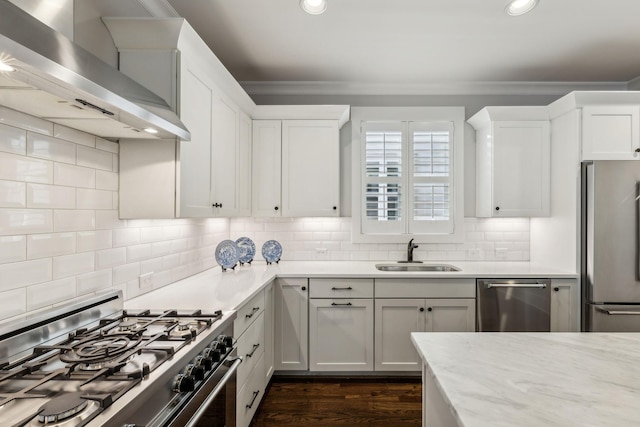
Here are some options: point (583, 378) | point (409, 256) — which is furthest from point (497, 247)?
point (583, 378)

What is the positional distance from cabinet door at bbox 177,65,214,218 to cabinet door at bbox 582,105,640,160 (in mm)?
2879

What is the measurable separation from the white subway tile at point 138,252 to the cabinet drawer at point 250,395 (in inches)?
37.4

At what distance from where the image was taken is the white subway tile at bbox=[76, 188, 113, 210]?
164cm

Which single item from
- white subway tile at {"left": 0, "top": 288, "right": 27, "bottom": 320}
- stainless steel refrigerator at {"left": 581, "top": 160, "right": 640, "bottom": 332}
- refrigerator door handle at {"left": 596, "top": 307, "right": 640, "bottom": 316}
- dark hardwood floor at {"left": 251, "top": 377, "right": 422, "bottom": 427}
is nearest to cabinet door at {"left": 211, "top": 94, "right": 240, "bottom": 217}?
white subway tile at {"left": 0, "top": 288, "right": 27, "bottom": 320}

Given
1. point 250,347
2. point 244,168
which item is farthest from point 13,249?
point 244,168

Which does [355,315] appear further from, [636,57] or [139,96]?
[636,57]

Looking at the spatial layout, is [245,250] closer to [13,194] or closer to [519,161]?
[13,194]

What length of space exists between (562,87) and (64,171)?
4.20 m

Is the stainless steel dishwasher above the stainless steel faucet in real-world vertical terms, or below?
below

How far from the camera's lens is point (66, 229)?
1559mm

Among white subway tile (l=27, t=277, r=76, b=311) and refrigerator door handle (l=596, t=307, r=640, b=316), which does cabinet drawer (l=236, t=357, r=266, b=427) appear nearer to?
white subway tile (l=27, t=277, r=76, b=311)

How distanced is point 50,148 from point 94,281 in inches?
25.4

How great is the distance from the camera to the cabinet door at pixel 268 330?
2.62 m

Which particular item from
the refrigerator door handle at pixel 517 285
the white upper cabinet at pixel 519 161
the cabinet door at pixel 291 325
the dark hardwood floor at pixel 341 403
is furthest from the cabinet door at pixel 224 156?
the white upper cabinet at pixel 519 161
